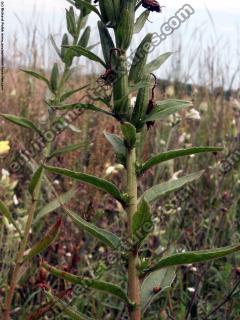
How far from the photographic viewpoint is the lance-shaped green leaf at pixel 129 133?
928 millimetres

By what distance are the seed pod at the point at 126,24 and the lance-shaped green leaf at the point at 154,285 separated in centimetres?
47

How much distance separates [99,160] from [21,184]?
47 cm

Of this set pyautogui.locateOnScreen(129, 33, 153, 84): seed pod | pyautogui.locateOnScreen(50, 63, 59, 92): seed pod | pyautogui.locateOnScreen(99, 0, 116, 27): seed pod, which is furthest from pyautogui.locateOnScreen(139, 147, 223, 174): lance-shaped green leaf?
pyautogui.locateOnScreen(50, 63, 59, 92): seed pod

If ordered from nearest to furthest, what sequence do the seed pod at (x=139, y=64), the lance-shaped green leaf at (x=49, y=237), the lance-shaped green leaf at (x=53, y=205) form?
the seed pod at (x=139, y=64)
the lance-shaped green leaf at (x=49, y=237)
the lance-shaped green leaf at (x=53, y=205)

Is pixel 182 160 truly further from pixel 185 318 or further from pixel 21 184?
pixel 185 318

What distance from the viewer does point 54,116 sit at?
1457 millimetres

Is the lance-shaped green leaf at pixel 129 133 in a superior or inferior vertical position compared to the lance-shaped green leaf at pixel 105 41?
inferior

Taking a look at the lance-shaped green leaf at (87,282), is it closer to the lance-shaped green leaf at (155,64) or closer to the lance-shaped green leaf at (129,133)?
the lance-shaped green leaf at (129,133)

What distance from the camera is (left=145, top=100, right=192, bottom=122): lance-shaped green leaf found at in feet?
3.27

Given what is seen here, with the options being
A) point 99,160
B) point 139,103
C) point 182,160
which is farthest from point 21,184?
point 139,103

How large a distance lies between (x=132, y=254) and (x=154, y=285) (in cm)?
12

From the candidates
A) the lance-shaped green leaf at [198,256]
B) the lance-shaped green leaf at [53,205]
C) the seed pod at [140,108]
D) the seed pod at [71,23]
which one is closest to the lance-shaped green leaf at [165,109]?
the seed pod at [140,108]

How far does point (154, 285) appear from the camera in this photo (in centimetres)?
108

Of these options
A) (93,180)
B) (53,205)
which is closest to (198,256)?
(93,180)
